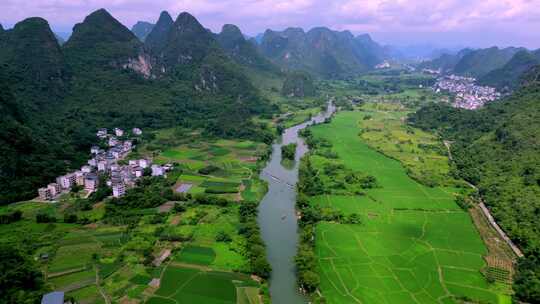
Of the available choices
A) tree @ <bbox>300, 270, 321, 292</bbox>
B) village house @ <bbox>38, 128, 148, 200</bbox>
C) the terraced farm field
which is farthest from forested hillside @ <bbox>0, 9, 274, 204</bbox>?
the terraced farm field

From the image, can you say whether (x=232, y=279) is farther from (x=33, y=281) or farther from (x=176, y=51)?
(x=176, y=51)


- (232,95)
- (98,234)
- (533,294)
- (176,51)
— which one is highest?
(176,51)

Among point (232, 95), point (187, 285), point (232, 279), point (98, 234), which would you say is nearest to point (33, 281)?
point (98, 234)

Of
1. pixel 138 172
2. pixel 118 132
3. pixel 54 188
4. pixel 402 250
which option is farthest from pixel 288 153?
pixel 54 188

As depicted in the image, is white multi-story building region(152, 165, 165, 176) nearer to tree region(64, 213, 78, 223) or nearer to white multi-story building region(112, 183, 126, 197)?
white multi-story building region(112, 183, 126, 197)

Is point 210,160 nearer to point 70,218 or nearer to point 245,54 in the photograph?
point 70,218
